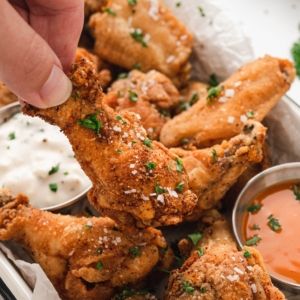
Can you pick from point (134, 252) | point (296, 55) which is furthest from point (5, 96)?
point (296, 55)

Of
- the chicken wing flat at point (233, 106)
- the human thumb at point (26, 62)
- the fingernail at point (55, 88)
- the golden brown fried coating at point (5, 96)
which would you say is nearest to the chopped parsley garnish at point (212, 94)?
the chicken wing flat at point (233, 106)

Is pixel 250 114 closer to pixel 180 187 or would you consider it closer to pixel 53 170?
pixel 180 187

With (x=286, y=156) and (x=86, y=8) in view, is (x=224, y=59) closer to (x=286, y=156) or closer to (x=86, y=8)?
(x=286, y=156)

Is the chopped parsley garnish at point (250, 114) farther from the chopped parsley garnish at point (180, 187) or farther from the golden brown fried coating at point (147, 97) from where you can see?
the chopped parsley garnish at point (180, 187)

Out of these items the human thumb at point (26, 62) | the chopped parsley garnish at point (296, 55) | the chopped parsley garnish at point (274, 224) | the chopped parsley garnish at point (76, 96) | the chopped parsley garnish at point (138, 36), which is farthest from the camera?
the chopped parsley garnish at point (296, 55)

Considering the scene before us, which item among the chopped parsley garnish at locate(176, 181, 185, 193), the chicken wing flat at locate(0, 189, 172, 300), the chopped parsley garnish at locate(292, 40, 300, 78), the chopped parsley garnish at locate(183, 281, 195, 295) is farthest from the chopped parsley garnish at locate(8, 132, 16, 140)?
the chopped parsley garnish at locate(292, 40, 300, 78)

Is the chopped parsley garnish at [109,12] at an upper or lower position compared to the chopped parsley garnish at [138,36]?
upper
